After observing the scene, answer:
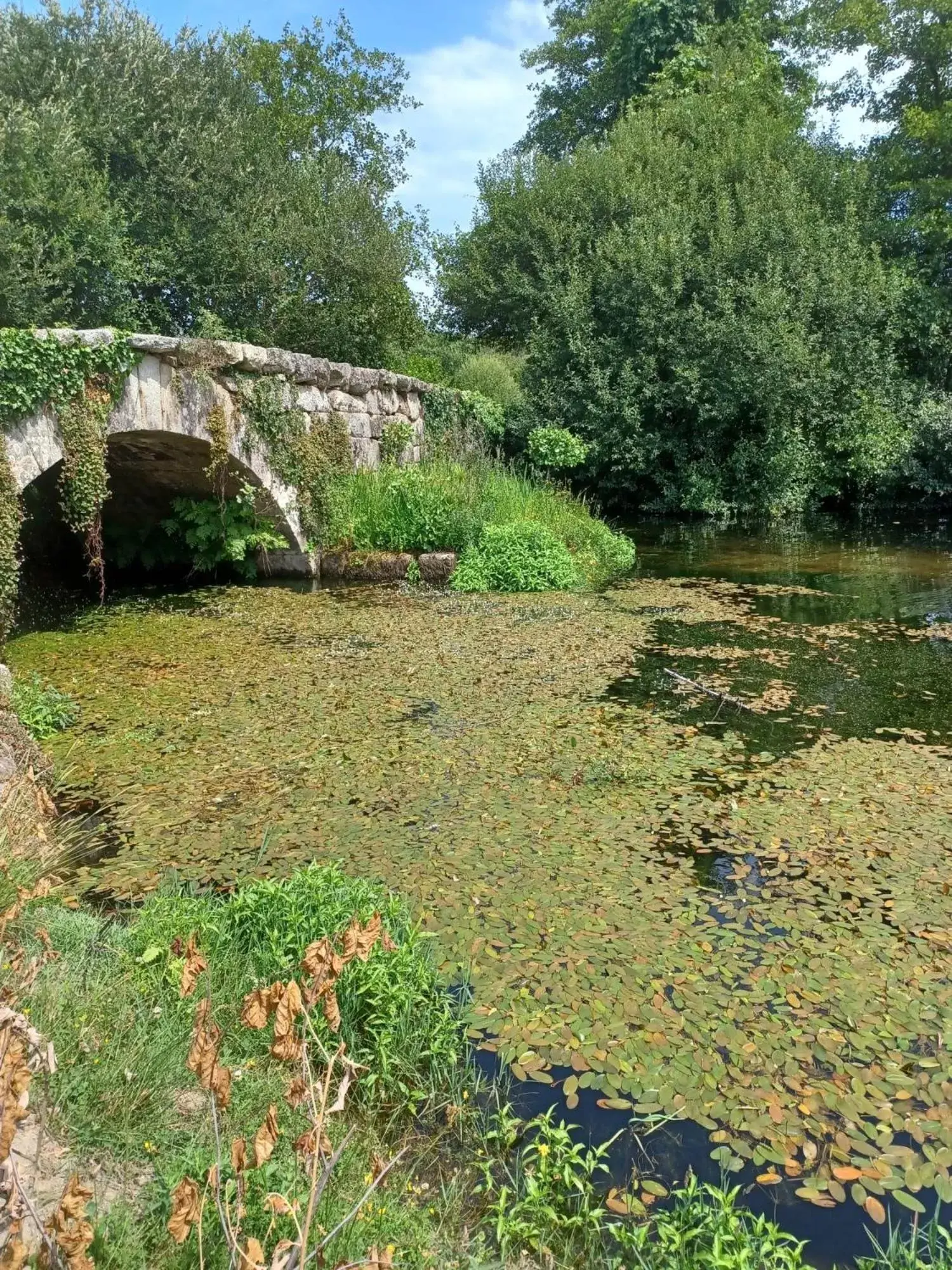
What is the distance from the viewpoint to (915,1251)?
188cm

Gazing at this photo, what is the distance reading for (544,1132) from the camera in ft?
7.25

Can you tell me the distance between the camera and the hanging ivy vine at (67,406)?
6.63 m

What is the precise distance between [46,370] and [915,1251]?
7.62 meters

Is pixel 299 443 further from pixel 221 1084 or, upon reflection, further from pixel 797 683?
pixel 221 1084

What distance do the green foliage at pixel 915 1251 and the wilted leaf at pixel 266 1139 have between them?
125 centimetres

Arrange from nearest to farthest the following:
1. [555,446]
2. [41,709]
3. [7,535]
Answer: [41,709], [7,535], [555,446]

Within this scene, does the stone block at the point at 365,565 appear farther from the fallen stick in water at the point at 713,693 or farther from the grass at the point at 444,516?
the fallen stick in water at the point at 713,693

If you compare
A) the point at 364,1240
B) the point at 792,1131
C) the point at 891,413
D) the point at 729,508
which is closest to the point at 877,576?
the point at 729,508

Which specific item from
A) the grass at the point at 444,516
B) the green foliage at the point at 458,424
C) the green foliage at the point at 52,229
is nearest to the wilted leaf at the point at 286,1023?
the grass at the point at 444,516

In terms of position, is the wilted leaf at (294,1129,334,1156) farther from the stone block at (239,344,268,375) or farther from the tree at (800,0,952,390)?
the tree at (800,0,952,390)

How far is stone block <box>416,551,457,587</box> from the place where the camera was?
33.7 feet

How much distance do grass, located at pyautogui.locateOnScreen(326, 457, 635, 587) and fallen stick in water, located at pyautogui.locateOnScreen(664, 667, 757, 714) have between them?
4011mm

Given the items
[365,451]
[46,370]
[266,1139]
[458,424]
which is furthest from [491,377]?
[266,1139]

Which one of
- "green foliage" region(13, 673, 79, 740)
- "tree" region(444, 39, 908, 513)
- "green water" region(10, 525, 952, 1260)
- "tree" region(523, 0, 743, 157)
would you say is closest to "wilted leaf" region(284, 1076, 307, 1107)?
"green water" region(10, 525, 952, 1260)
